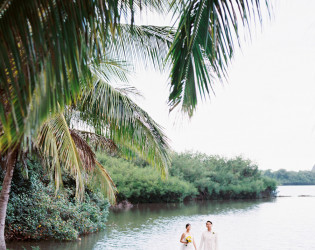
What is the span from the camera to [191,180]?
50.3 metres

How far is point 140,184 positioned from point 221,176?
15.8m

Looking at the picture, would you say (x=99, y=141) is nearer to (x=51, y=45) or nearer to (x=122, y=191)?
(x=51, y=45)

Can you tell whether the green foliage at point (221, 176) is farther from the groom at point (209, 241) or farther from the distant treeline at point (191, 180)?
the groom at point (209, 241)

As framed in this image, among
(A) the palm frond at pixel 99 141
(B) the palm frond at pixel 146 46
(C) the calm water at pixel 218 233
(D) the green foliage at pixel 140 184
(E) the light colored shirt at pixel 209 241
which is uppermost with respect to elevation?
(B) the palm frond at pixel 146 46

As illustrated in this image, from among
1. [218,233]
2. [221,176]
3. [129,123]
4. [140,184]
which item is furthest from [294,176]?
[129,123]

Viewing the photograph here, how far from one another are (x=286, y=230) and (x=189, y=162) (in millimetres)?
28816

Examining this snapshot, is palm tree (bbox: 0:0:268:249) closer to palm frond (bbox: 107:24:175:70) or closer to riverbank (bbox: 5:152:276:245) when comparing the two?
palm frond (bbox: 107:24:175:70)

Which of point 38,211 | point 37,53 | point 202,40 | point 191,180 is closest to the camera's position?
point 37,53

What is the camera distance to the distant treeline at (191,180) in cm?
4134

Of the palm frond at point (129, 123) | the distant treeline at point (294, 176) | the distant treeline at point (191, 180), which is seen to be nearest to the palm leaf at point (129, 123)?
the palm frond at point (129, 123)

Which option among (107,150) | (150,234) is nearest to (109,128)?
(107,150)

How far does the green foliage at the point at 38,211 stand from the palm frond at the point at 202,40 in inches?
440

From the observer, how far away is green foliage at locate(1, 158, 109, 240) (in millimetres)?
14297

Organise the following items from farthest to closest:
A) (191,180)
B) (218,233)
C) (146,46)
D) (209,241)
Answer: (191,180), (218,233), (209,241), (146,46)
